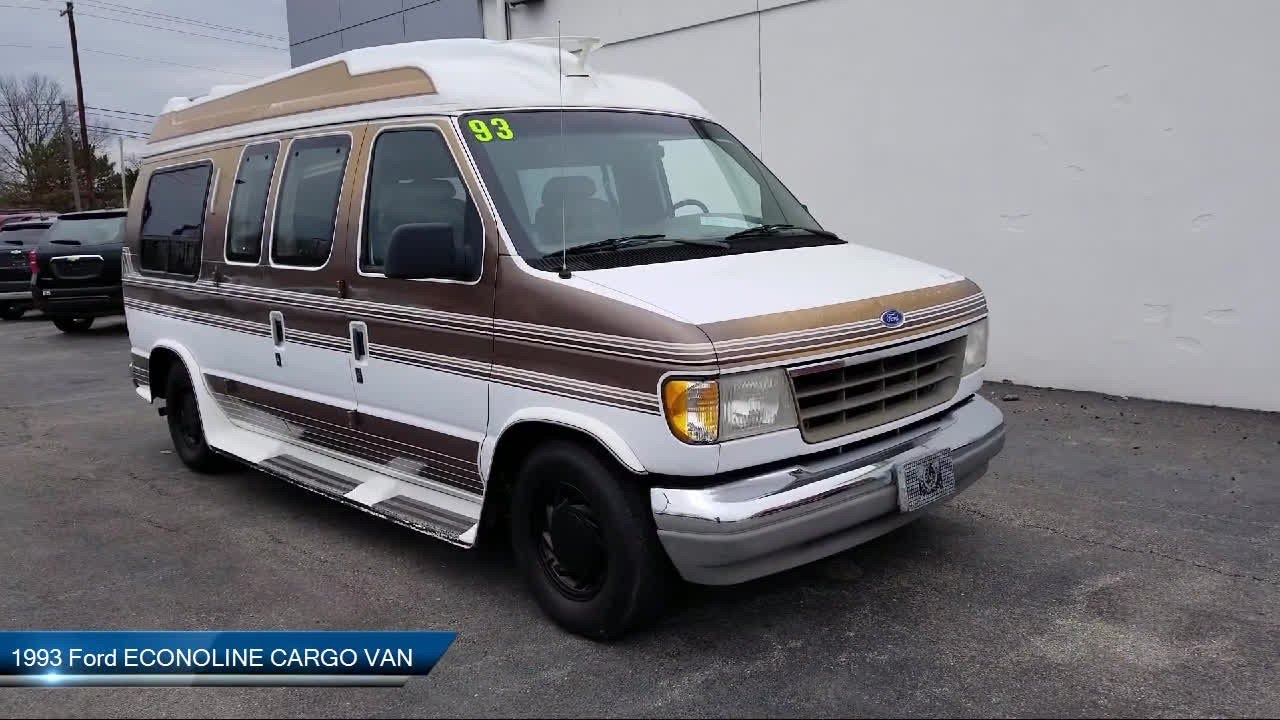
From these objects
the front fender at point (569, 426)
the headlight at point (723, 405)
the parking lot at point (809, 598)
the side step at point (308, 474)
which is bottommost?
the parking lot at point (809, 598)

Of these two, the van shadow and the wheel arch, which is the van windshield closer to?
the wheel arch

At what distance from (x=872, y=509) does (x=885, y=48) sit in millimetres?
5995

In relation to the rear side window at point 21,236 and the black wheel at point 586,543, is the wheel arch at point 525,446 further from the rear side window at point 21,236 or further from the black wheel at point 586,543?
the rear side window at point 21,236

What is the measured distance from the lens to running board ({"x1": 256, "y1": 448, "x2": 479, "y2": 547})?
4234 mm

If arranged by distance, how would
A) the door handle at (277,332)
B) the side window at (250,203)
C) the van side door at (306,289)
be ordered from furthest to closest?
the side window at (250,203) < the door handle at (277,332) < the van side door at (306,289)

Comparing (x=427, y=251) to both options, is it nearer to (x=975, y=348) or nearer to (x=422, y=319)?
(x=422, y=319)

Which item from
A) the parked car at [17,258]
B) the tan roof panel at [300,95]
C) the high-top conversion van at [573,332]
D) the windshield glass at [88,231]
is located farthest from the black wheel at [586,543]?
the parked car at [17,258]

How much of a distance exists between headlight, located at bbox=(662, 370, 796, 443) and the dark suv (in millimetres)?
12961

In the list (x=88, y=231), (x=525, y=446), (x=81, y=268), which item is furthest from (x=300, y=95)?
(x=88, y=231)

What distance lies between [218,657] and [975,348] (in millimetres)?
3363

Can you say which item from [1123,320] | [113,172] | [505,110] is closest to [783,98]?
[1123,320]

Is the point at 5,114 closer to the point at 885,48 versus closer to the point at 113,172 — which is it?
the point at 113,172

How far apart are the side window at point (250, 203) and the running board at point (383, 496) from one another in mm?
1147

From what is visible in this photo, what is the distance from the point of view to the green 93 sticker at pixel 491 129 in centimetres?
422
